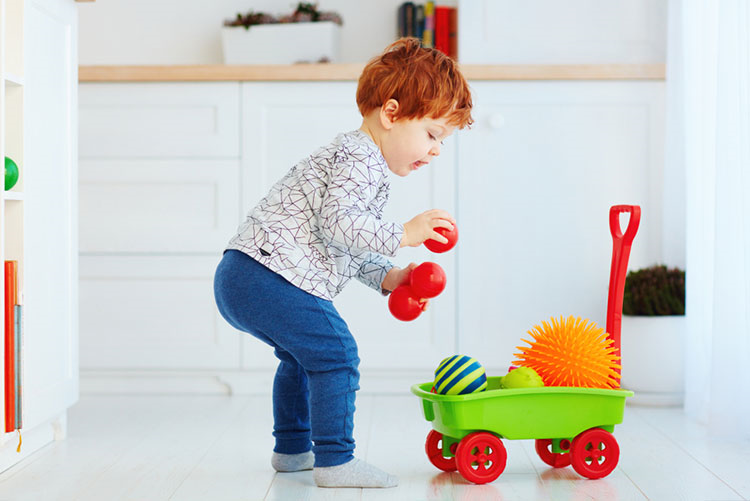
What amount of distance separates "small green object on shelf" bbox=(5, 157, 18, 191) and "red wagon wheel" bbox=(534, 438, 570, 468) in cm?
95

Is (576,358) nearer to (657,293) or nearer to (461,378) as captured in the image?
(461,378)

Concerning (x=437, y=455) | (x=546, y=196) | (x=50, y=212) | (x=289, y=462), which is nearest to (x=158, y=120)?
(x=50, y=212)

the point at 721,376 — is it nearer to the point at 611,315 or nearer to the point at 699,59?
the point at 611,315

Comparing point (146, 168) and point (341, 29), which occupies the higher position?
point (341, 29)

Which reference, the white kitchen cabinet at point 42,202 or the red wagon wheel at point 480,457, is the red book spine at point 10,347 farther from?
the red wagon wheel at point 480,457

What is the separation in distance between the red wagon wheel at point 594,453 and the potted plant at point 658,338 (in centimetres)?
72

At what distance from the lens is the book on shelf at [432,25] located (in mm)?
2521

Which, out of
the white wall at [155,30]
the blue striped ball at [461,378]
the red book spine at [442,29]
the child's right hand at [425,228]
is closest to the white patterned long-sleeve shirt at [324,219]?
the child's right hand at [425,228]

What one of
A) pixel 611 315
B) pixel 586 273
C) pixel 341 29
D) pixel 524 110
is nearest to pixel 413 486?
pixel 611 315

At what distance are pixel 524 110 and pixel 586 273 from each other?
431mm

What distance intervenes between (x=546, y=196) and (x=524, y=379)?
0.93 m

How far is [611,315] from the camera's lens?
140 cm

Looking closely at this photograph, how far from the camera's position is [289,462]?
1391 millimetres

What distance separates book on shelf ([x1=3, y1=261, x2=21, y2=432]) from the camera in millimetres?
1352
